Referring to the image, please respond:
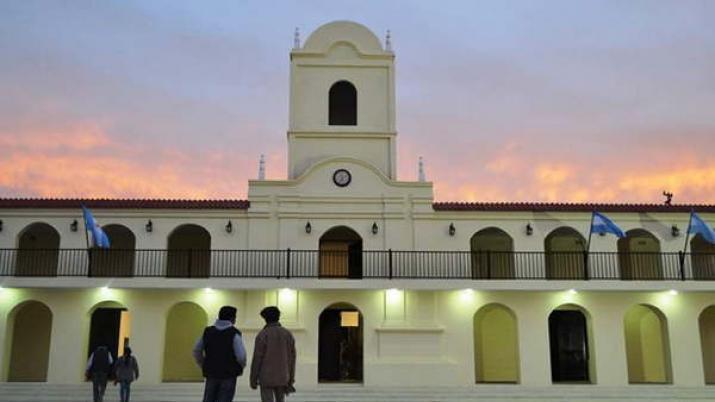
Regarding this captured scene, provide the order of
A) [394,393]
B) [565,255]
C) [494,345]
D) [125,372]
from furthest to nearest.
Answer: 1. [494,345]
2. [565,255]
3. [394,393]
4. [125,372]

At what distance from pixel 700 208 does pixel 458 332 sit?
9282 mm

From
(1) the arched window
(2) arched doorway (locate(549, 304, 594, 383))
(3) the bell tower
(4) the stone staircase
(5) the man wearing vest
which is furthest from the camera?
(1) the arched window

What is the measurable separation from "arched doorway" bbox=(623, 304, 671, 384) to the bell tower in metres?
10.7

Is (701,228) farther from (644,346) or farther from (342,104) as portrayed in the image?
(342,104)

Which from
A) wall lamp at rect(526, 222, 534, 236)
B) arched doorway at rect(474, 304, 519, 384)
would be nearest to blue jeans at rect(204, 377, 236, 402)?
wall lamp at rect(526, 222, 534, 236)

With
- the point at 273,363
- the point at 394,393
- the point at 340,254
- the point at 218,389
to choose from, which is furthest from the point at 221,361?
the point at 340,254

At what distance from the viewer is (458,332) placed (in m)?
24.6

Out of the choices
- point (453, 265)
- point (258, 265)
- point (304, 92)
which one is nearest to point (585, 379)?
point (453, 265)

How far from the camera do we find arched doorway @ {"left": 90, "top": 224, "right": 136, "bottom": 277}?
2584 cm

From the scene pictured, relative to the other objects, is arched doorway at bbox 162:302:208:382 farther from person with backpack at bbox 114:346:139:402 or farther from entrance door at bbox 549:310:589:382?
entrance door at bbox 549:310:589:382

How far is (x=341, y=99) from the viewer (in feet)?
91.1

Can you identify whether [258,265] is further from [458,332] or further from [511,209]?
[511,209]

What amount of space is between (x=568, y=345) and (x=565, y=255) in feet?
11.2

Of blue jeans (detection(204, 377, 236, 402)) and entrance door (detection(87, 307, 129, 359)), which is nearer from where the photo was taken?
blue jeans (detection(204, 377, 236, 402))
